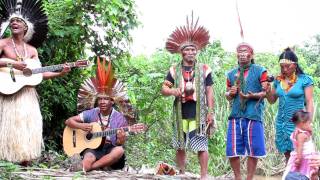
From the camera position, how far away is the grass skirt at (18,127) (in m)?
6.20

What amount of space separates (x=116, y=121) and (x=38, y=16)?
1.54 meters

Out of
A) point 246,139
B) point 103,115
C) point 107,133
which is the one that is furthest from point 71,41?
point 246,139

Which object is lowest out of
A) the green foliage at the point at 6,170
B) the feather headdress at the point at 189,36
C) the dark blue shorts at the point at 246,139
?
the green foliage at the point at 6,170

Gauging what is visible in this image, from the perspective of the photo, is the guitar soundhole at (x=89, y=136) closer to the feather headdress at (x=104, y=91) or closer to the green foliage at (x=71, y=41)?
the feather headdress at (x=104, y=91)

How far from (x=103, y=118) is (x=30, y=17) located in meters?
1.45

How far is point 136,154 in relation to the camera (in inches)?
343

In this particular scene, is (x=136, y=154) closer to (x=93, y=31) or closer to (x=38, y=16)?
(x=93, y=31)

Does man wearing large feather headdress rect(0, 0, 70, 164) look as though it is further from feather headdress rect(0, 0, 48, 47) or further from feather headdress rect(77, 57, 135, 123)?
feather headdress rect(77, 57, 135, 123)

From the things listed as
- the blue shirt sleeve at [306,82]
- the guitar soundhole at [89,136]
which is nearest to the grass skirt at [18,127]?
the guitar soundhole at [89,136]

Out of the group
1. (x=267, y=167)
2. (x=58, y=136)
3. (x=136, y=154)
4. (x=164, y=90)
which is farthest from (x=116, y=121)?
(x=267, y=167)

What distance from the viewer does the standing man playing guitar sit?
20.9ft

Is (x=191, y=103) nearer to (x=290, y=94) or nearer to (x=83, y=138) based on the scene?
(x=290, y=94)

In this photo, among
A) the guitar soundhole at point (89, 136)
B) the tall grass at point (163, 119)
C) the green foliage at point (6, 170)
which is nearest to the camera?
the green foliage at point (6, 170)

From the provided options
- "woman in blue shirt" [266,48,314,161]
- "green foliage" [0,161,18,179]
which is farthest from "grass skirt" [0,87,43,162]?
"woman in blue shirt" [266,48,314,161]
